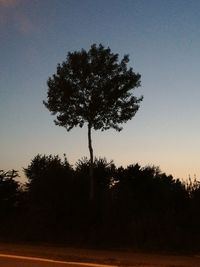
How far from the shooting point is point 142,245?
20031 millimetres

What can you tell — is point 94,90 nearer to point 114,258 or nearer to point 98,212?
point 98,212

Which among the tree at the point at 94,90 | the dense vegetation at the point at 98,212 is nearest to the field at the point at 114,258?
the dense vegetation at the point at 98,212

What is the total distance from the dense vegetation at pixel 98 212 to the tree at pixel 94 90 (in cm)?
346

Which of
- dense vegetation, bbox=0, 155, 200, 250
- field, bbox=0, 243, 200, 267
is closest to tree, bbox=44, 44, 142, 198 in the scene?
dense vegetation, bbox=0, 155, 200, 250

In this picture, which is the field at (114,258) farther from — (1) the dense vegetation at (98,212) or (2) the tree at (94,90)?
(2) the tree at (94,90)

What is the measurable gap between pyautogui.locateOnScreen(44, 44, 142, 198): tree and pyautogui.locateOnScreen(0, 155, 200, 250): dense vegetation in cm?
346

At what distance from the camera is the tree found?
28953 millimetres

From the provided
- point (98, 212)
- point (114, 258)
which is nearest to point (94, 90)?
point (98, 212)

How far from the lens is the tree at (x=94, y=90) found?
28953 millimetres

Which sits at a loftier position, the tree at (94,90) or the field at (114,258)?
the tree at (94,90)

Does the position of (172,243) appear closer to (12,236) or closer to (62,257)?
(62,257)

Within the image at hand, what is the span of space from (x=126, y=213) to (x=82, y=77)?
8577 millimetres

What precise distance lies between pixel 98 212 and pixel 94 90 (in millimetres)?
7096

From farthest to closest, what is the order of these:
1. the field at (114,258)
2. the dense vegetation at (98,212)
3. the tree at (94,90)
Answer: the tree at (94,90) < the dense vegetation at (98,212) < the field at (114,258)
